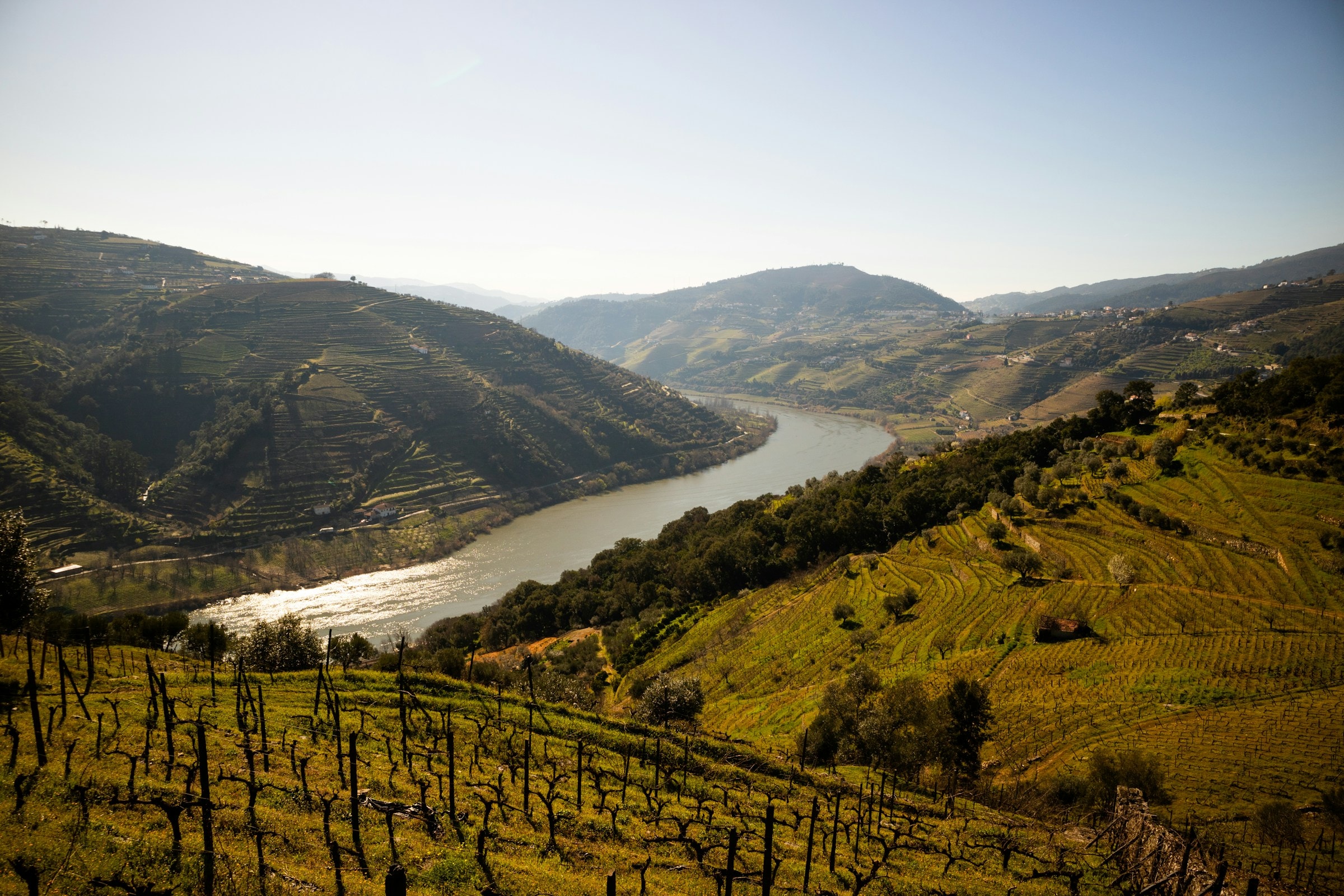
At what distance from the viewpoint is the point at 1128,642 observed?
2867 centimetres

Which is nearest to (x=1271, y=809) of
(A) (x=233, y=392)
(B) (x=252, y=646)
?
(B) (x=252, y=646)

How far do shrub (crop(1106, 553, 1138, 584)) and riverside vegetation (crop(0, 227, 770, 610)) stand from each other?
229ft

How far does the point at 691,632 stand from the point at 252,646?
28436mm

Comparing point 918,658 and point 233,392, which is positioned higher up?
point 233,392

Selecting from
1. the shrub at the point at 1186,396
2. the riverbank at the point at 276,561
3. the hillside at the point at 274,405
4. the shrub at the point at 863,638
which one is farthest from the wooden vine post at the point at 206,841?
the hillside at the point at 274,405

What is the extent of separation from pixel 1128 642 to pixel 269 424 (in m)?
101

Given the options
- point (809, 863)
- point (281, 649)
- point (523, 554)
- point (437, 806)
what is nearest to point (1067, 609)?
point (809, 863)

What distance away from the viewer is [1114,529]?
39406mm

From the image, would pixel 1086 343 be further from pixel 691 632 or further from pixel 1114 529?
pixel 691 632

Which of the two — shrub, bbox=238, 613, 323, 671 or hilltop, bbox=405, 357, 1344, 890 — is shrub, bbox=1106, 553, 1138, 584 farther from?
shrub, bbox=238, 613, 323, 671

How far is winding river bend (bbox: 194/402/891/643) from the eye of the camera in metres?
60.4

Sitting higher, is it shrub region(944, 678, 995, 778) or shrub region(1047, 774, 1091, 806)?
shrub region(944, 678, 995, 778)

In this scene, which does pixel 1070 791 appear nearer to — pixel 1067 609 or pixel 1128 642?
pixel 1128 642

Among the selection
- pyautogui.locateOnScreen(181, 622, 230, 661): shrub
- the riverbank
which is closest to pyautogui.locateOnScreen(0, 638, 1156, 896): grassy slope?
pyautogui.locateOnScreen(181, 622, 230, 661): shrub
